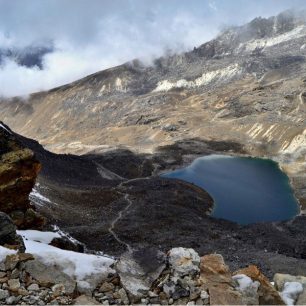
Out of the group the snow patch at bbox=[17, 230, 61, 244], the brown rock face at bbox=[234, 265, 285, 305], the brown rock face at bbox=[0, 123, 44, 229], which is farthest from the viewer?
the brown rock face at bbox=[0, 123, 44, 229]

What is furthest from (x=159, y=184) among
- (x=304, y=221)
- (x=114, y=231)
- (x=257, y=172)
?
(x=257, y=172)

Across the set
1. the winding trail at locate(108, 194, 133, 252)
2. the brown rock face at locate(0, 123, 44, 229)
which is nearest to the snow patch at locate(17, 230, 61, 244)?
the brown rock face at locate(0, 123, 44, 229)

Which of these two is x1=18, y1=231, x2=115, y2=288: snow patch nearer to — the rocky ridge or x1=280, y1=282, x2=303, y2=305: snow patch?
x1=280, y1=282, x2=303, y2=305: snow patch

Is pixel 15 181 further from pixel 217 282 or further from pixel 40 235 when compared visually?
pixel 217 282

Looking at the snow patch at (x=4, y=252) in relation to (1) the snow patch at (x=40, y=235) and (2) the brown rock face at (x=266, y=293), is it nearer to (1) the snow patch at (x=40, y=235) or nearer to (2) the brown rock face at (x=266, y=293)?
(2) the brown rock face at (x=266, y=293)

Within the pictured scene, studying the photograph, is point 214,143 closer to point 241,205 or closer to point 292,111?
point 292,111

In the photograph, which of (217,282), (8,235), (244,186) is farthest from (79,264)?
(244,186)
